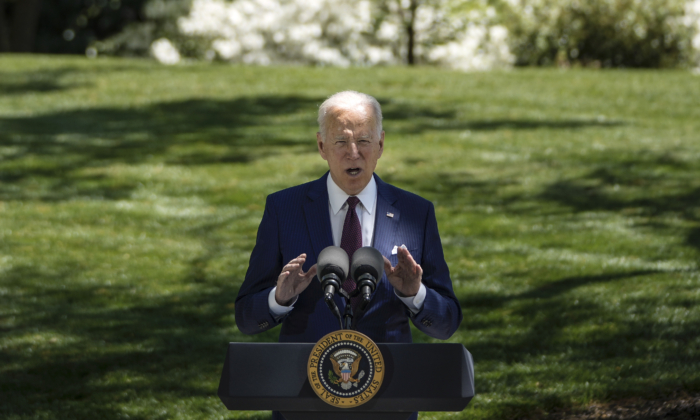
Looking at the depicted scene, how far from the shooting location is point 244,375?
2.94m

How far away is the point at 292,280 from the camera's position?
3.16 meters

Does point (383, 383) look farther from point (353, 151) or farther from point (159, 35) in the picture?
point (159, 35)

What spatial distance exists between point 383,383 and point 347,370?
0.14 metres

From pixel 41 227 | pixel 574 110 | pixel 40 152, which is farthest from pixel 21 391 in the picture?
pixel 574 110

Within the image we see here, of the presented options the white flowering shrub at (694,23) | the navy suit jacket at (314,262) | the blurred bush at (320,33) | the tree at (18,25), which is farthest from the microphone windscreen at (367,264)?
the tree at (18,25)

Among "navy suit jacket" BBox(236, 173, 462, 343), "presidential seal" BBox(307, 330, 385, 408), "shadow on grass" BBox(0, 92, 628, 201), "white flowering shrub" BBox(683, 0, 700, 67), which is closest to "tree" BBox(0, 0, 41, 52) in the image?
"shadow on grass" BBox(0, 92, 628, 201)

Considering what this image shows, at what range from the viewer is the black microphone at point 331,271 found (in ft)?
9.60

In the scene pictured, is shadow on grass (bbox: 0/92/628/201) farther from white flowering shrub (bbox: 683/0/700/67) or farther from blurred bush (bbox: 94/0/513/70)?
white flowering shrub (bbox: 683/0/700/67)

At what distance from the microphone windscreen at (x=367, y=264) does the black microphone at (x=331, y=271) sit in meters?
0.04

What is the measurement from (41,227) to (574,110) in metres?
11.2

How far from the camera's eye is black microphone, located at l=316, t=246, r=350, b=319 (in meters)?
2.93

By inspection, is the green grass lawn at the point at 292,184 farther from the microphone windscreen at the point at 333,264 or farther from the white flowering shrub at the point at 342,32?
the white flowering shrub at the point at 342,32

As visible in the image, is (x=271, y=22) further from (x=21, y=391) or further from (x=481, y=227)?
(x=21, y=391)

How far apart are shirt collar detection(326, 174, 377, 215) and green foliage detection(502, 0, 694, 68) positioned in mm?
23532
